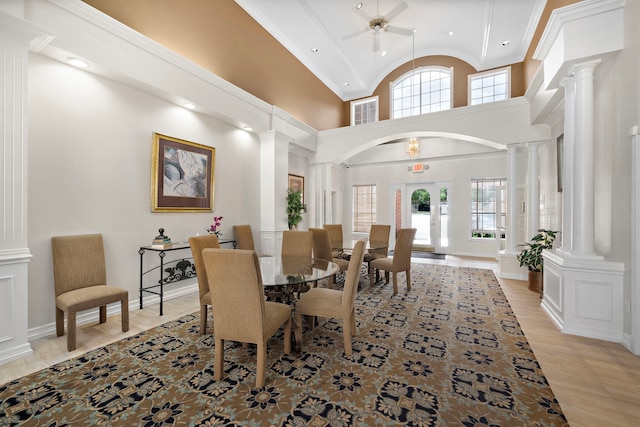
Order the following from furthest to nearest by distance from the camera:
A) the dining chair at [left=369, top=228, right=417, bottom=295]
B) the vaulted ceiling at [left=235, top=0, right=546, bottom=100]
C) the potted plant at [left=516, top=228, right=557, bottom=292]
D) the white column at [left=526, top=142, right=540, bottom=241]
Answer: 1. the vaulted ceiling at [left=235, top=0, right=546, bottom=100]
2. the white column at [left=526, top=142, right=540, bottom=241]
3. the potted plant at [left=516, top=228, right=557, bottom=292]
4. the dining chair at [left=369, top=228, right=417, bottom=295]

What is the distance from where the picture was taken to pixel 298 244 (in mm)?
4086

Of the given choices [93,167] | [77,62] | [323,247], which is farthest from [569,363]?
[77,62]

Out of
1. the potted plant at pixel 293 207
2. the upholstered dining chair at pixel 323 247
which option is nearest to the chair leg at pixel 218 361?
the upholstered dining chair at pixel 323 247

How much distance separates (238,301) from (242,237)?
3.30 metres

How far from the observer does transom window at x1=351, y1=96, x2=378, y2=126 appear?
8812 millimetres

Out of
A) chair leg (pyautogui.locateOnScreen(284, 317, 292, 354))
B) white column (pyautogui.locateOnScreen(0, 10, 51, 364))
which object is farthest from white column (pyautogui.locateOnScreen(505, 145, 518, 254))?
white column (pyautogui.locateOnScreen(0, 10, 51, 364))

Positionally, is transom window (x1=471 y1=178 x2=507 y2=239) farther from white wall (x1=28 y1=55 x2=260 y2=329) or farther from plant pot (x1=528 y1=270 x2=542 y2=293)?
white wall (x1=28 y1=55 x2=260 y2=329)

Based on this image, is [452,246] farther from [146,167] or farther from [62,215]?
[62,215]

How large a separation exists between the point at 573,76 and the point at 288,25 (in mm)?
5228

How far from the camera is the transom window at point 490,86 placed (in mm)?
6977

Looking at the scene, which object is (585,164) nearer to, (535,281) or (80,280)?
(535,281)

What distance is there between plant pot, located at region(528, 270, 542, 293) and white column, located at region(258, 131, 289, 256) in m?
4.66

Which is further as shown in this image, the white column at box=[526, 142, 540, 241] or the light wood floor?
the white column at box=[526, 142, 540, 241]

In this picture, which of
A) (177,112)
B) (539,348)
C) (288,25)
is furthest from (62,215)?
(288,25)
